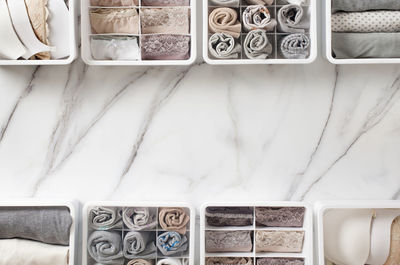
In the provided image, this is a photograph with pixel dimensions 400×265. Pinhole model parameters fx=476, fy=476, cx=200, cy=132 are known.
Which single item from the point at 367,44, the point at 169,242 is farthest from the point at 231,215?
the point at 367,44

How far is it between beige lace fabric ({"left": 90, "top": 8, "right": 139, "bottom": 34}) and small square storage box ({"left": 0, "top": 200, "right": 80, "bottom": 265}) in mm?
464

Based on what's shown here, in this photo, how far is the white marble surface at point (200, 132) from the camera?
129cm

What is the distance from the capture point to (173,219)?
123 centimetres

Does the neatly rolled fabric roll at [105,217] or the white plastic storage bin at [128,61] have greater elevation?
the white plastic storage bin at [128,61]

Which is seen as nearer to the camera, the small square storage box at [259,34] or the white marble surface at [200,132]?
the small square storage box at [259,34]

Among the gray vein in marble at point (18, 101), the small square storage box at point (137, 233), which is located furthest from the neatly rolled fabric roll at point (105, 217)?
the gray vein in marble at point (18, 101)

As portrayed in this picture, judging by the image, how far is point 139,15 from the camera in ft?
4.00

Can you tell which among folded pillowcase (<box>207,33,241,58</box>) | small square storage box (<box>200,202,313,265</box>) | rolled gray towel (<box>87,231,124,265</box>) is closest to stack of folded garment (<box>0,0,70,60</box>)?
folded pillowcase (<box>207,33,241,58</box>)

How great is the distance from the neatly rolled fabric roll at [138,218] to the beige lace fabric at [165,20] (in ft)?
1.52

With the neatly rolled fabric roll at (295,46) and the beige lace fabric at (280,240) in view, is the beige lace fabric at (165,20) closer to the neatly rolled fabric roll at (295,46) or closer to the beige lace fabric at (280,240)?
the neatly rolled fabric roll at (295,46)

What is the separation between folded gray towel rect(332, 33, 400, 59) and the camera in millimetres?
1197

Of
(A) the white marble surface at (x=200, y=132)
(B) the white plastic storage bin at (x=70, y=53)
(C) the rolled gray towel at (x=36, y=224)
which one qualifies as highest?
(B) the white plastic storage bin at (x=70, y=53)

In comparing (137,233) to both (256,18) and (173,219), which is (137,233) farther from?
(256,18)

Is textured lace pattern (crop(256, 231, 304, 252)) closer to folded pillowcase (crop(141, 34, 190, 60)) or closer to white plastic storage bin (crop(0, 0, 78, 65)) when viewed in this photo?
folded pillowcase (crop(141, 34, 190, 60))
